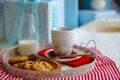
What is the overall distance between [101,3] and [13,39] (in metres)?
2.02

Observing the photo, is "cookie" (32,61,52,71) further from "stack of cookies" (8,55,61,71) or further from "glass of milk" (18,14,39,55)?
"glass of milk" (18,14,39,55)

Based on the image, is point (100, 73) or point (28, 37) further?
point (28, 37)

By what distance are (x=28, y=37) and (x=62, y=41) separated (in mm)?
182

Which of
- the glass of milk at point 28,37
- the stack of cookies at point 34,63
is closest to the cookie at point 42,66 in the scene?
the stack of cookies at point 34,63

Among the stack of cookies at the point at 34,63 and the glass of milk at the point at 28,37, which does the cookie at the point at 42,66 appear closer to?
the stack of cookies at the point at 34,63

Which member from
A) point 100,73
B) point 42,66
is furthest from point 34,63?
point 100,73

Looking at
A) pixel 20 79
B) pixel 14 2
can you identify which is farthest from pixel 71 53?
pixel 14 2

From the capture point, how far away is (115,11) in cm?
318

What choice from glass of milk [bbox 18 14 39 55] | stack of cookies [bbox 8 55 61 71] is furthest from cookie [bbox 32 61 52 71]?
glass of milk [bbox 18 14 39 55]

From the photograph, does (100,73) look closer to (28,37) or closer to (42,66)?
(42,66)

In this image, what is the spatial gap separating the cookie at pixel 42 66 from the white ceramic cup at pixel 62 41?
80 mm

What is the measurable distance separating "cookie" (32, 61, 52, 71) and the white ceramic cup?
0.26 ft

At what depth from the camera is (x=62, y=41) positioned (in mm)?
699

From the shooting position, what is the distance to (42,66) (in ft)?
2.05
